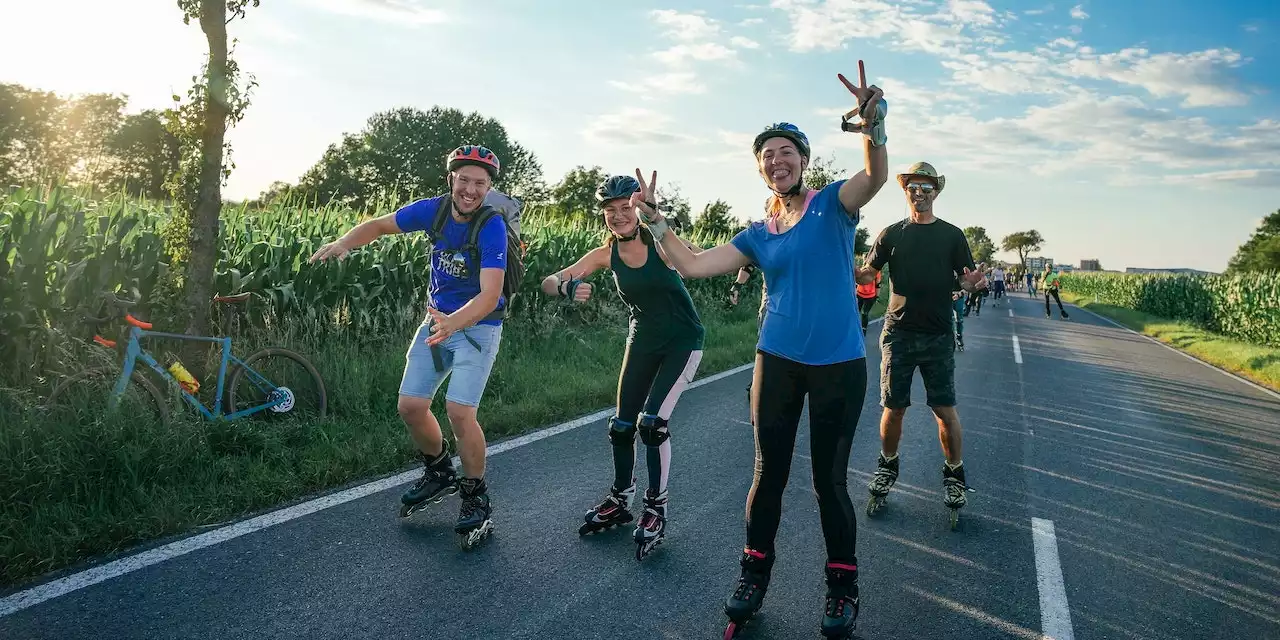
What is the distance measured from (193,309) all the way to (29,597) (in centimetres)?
350

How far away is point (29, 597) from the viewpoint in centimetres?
329

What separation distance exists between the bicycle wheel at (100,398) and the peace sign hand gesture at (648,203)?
11.8ft

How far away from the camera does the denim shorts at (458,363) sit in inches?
165

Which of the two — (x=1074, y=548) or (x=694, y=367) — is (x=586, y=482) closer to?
(x=694, y=367)

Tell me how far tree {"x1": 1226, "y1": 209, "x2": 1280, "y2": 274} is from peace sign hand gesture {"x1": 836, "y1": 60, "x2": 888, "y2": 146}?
366ft

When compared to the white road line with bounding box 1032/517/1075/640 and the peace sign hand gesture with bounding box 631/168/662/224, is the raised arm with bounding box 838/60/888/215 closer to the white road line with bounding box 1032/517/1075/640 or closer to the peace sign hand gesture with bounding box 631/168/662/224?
the peace sign hand gesture with bounding box 631/168/662/224

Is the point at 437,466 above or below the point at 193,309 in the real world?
below

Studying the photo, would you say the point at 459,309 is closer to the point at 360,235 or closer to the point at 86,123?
the point at 360,235

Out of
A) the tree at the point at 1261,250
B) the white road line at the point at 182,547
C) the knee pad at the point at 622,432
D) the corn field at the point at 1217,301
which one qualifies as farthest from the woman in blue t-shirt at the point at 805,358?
the tree at the point at 1261,250

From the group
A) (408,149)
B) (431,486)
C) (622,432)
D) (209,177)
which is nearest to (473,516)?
(431,486)

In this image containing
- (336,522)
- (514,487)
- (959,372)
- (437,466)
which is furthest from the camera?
(959,372)

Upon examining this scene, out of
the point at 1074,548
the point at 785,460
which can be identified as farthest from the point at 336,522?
the point at 1074,548

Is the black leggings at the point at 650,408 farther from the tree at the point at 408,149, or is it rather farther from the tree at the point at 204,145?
the tree at the point at 408,149

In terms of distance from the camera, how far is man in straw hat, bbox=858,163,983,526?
511cm
